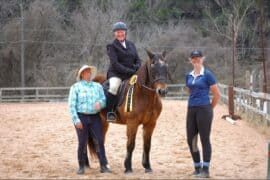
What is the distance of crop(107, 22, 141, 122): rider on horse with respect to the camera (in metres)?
8.11

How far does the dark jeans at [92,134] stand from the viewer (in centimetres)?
775

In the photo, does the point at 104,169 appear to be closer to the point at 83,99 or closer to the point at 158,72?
the point at 83,99

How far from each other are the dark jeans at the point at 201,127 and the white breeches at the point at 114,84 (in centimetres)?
129

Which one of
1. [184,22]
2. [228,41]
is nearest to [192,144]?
[228,41]

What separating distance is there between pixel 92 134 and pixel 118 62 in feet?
3.93

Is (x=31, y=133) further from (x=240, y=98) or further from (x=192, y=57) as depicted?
(x=240, y=98)

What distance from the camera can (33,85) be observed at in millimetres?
41438

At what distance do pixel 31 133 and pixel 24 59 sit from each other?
2850cm

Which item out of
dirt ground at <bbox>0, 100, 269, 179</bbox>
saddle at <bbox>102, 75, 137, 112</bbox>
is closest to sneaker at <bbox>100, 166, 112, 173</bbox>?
dirt ground at <bbox>0, 100, 269, 179</bbox>

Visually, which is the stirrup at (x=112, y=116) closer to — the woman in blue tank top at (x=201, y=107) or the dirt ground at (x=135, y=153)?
the dirt ground at (x=135, y=153)

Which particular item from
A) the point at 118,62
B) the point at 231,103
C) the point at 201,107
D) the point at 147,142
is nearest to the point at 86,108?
the point at 118,62

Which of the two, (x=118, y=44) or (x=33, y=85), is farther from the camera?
(x=33, y=85)

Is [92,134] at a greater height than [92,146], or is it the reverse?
[92,134]

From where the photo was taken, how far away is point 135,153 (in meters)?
10.1
